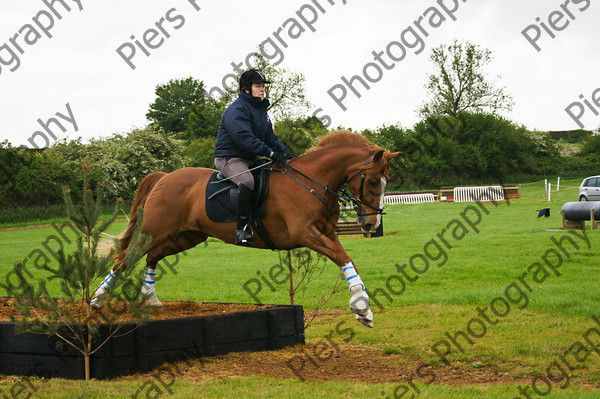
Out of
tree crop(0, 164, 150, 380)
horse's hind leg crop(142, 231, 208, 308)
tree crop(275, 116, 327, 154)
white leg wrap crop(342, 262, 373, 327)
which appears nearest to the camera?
tree crop(0, 164, 150, 380)

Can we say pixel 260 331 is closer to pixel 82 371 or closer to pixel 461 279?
pixel 82 371

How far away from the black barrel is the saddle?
54.0 feet

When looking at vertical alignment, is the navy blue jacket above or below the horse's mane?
above

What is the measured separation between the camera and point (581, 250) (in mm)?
16359

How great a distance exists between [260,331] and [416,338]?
7.66 feet

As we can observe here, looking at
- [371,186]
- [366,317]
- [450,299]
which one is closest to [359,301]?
[366,317]

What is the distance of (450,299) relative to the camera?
11812 mm

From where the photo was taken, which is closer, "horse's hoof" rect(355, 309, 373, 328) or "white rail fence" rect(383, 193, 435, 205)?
"horse's hoof" rect(355, 309, 373, 328)

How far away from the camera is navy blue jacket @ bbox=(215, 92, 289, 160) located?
24.2 feet

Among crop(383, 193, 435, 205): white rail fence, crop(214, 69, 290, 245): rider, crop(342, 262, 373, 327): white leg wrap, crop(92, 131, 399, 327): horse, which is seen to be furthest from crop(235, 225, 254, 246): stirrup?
crop(383, 193, 435, 205): white rail fence

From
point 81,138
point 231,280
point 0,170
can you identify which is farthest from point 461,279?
point 81,138

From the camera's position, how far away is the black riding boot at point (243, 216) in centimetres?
723

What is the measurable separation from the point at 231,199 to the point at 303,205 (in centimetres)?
89

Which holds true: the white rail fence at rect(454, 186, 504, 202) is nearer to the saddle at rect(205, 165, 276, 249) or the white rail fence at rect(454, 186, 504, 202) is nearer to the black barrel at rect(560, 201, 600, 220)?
the black barrel at rect(560, 201, 600, 220)
